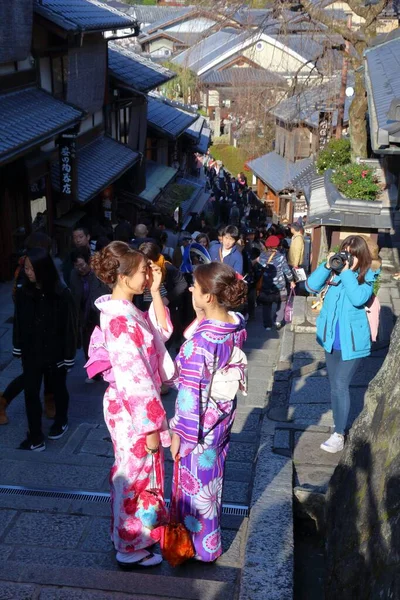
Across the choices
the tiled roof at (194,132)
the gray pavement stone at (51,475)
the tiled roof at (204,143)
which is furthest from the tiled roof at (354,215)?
the tiled roof at (204,143)

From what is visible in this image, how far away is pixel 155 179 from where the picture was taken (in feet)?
74.8

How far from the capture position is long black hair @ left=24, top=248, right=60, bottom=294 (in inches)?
194

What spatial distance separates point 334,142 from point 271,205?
1921 cm

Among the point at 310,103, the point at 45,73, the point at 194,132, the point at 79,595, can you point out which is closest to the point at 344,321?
the point at 79,595

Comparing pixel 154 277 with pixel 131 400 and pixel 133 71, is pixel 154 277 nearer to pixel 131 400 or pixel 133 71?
pixel 131 400

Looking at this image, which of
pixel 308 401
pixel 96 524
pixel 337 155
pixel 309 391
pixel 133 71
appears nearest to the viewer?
pixel 96 524

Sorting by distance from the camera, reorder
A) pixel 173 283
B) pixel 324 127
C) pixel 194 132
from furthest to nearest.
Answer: pixel 194 132, pixel 324 127, pixel 173 283

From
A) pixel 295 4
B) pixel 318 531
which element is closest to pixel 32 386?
pixel 318 531

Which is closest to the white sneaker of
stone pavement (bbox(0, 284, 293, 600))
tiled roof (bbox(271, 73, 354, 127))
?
stone pavement (bbox(0, 284, 293, 600))

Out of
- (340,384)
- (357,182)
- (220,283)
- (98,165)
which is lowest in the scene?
(98,165)

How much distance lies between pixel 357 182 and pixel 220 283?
7.69m

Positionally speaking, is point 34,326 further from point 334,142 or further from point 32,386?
point 334,142

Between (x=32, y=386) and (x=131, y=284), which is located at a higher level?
(x=131, y=284)

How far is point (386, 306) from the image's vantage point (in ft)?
29.5
